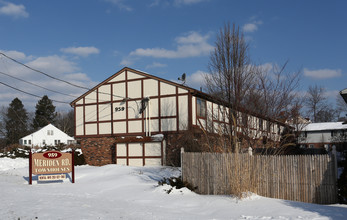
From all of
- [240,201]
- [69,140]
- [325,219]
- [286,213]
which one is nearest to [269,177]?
[240,201]

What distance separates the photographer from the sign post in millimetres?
16953

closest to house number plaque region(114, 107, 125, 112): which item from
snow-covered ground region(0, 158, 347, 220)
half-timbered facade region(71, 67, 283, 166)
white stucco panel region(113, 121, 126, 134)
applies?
half-timbered facade region(71, 67, 283, 166)

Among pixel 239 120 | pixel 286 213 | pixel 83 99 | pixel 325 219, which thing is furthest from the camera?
pixel 83 99

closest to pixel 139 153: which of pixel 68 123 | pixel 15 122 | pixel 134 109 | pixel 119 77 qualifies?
pixel 134 109

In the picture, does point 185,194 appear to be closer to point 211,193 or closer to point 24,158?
point 211,193

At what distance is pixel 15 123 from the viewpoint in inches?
2768

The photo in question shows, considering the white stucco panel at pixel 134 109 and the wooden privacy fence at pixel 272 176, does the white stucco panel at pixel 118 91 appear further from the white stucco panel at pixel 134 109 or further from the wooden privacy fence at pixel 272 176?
the wooden privacy fence at pixel 272 176

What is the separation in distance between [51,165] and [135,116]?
8.63 metres

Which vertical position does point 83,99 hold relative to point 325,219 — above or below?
above

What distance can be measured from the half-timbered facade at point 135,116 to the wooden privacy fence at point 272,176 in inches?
400

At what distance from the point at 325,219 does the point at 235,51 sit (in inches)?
372

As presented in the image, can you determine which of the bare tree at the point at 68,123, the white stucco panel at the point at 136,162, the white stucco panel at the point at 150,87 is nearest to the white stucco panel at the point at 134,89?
the white stucco panel at the point at 150,87

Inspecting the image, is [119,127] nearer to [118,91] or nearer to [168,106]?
[118,91]

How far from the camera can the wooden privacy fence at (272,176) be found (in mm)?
9719
